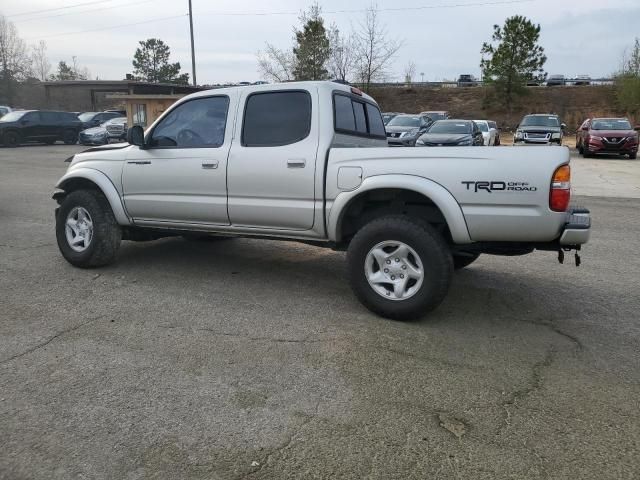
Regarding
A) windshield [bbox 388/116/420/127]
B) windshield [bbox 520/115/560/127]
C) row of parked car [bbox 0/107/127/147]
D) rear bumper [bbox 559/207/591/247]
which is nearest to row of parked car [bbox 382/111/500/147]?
windshield [bbox 388/116/420/127]

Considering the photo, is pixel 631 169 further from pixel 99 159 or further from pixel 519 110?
pixel 519 110

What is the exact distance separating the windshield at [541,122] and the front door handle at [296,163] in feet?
74.7

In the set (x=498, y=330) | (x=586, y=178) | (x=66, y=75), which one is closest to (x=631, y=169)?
(x=586, y=178)

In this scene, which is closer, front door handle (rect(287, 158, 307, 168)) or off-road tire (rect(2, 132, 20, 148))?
front door handle (rect(287, 158, 307, 168))

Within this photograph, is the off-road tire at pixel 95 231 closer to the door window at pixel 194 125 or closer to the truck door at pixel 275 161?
the door window at pixel 194 125

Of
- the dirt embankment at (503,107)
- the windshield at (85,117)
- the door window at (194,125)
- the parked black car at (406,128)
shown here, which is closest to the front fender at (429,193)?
the door window at (194,125)

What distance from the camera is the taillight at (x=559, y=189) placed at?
3773mm

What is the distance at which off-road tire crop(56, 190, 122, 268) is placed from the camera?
557cm

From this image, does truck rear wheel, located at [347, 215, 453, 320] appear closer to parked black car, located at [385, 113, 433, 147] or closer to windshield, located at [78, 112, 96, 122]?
parked black car, located at [385, 113, 433, 147]

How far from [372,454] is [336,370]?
35.6 inches

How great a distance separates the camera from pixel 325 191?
4.49 metres

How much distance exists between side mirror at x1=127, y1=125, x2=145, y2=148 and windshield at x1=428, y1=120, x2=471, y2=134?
47.3 ft

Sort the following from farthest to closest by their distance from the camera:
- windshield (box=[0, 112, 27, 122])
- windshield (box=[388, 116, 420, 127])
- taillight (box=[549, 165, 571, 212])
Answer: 1. windshield (box=[0, 112, 27, 122])
2. windshield (box=[388, 116, 420, 127])
3. taillight (box=[549, 165, 571, 212])

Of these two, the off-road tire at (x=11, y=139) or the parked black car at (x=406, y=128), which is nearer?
the parked black car at (x=406, y=128)
